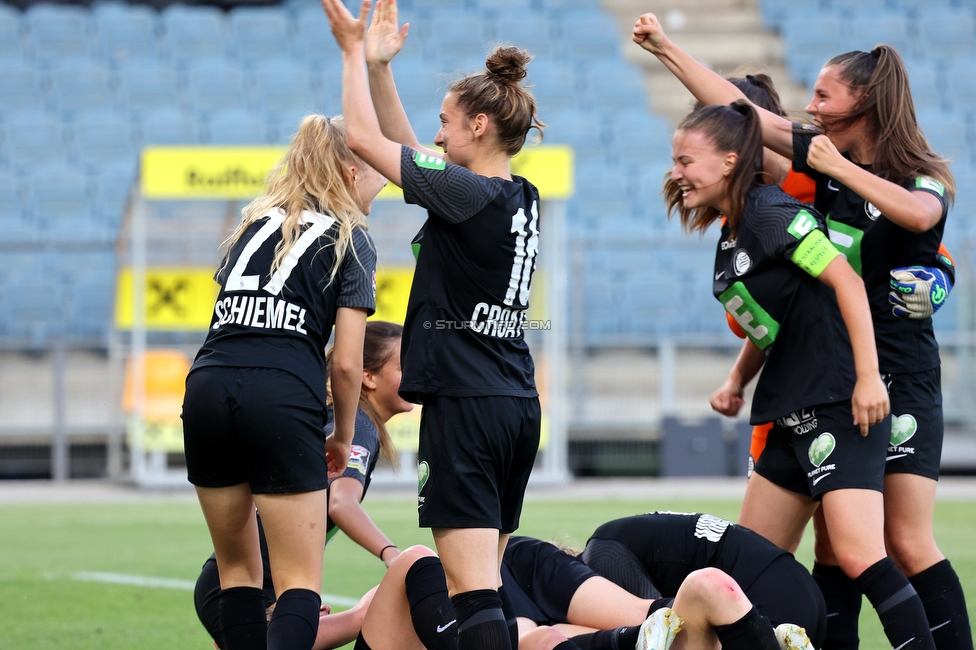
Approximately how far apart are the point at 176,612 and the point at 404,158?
9.77ft

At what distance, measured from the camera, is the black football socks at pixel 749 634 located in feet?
10.1

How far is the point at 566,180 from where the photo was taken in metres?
10.2

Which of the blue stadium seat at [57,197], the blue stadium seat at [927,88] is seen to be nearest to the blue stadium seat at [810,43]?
the blue stadium seat at [927,88]

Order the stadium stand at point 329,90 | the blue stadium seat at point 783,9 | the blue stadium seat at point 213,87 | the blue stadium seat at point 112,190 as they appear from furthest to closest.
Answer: the blue stadium seat at point 783,9 → the blue stadium seat at point 213,87 → the blue stadium seat at point 112,190 → the stadium stand at point 329,90

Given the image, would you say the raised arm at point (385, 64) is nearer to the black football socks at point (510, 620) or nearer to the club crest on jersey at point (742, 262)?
the club crest on jersey at point (742, 262)

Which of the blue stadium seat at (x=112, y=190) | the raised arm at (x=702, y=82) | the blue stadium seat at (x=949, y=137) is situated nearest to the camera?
the raised arm at (x=702, y=82)

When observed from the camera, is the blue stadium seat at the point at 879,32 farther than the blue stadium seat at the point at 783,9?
No

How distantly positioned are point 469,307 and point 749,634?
122cm

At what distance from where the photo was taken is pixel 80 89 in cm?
1509

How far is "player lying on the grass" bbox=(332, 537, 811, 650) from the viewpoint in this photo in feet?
10.2

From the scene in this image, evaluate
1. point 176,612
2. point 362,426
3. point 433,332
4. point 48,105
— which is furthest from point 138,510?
point 48,105

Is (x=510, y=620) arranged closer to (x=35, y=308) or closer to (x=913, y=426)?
(x=913, y=426)

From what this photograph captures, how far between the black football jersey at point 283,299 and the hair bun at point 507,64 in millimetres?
673

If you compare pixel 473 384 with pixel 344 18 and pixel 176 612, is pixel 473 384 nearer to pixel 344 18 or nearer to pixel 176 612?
pixel 344 18
